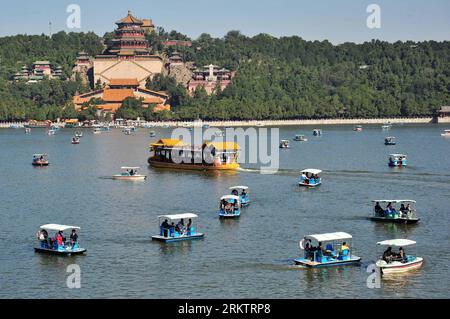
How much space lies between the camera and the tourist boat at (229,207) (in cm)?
5370

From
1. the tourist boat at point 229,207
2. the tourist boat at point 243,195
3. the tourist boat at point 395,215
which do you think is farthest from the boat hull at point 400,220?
the tourist boat at point 243,195

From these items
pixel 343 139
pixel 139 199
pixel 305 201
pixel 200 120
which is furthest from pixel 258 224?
pixel 200 120

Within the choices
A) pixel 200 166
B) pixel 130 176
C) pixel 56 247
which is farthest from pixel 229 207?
pixel 200 166

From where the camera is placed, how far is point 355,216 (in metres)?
54.0

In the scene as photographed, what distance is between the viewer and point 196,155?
8456cm

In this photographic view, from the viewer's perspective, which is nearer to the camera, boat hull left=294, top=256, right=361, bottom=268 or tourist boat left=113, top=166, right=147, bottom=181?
boat hull left=294, top=256, right=361, bottom=268

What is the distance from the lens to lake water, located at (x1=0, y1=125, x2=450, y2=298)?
1518 inches

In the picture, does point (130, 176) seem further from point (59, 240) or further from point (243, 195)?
point (59, 240)

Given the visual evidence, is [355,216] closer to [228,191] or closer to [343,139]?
[228,191]

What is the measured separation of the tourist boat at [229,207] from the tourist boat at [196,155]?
86.8 ft

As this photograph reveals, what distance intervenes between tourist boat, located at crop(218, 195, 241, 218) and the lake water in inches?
31.7

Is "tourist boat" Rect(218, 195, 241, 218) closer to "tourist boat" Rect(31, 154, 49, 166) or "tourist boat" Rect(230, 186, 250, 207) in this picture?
"tourist boat" Rect(230, 186, 250, 207)

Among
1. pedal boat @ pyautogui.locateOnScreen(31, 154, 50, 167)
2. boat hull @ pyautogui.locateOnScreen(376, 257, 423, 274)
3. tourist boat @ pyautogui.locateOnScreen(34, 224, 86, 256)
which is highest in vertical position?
pedal boat @ pyautogui.locateOnScreen(31, 154, 50, 167)

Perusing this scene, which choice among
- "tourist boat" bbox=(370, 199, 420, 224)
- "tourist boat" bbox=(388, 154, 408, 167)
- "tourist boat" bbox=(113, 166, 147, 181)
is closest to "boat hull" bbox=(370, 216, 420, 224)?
"tourist boat" bbox=(370, 199, 420, 224)
